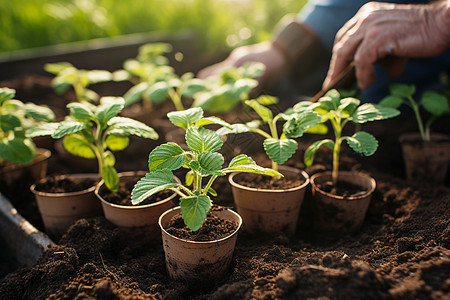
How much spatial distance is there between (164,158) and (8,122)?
0.82 meters

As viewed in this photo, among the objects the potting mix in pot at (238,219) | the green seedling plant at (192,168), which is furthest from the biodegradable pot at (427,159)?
the green seedling plant at (192,168)

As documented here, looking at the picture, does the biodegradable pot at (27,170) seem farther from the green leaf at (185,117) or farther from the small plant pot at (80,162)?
the green leaf at (185,117)

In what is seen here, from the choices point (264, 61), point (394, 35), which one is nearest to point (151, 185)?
point (394, 35)

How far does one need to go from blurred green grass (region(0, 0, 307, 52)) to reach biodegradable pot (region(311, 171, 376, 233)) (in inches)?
120

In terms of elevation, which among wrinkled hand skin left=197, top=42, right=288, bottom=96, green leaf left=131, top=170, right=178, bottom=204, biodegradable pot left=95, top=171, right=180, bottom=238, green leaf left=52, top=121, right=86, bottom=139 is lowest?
biodegradable pot left=95, top=171, right=180, bottom=238

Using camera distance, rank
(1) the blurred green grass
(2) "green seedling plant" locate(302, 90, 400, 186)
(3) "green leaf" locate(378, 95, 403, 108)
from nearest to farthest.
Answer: (2) "green seedling plant" locate(302, 90, 400, 186) < (3) "green leaf" locate(378, 95, 403, 108) < (1) the blurred green grass

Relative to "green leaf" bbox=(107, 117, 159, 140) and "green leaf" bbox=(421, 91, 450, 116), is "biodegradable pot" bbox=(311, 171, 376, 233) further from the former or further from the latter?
"green leaf" bbox=(107, 117, 159, 140)

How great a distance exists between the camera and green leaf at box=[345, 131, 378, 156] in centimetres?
129

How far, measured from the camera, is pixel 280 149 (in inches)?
Answer: 49.3

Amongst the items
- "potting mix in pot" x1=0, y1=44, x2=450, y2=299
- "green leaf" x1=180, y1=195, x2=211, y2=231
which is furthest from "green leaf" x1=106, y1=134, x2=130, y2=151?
"green leaf" x1=180, y1=195, x2=211, y2=231

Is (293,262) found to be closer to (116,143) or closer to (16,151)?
(116,143)

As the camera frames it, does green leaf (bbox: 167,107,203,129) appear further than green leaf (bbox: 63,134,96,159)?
No

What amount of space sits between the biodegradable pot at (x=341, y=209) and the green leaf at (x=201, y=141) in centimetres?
55

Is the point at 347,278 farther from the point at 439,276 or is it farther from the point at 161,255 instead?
the point at 161,255
